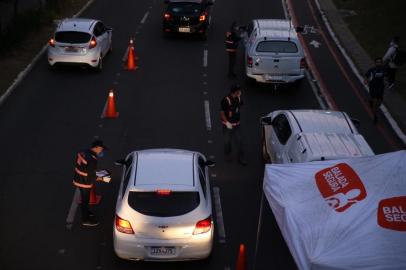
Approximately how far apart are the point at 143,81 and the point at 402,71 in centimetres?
943

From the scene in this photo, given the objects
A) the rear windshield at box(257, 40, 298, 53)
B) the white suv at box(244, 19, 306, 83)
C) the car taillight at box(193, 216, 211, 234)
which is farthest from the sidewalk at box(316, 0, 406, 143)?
the car taillight at box(193, 216, 211, 234)

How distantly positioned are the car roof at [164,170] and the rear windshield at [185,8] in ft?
52.1

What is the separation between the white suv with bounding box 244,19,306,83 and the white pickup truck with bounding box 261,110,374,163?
17.1 feet

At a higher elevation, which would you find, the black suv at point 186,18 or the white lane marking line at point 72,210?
the white lane marking line at point 72,210

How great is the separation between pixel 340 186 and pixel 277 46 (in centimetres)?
1206

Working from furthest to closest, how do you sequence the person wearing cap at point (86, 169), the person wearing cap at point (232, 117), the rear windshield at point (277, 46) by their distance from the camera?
the rear windshield at point (277, 46)
the person wearing cap at point (232, 117)
the person wearing cap at point (86, 169)

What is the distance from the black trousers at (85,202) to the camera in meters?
12.6

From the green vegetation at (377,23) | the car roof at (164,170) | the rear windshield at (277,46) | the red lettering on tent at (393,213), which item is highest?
the red lettering on tent at (393,213)

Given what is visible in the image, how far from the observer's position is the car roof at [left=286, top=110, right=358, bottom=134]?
13742 millimetres

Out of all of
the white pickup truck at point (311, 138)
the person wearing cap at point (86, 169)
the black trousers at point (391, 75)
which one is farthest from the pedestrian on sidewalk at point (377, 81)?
the person wearing cap at point (86, 169)

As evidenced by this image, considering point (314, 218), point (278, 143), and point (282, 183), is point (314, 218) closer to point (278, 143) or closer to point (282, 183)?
point (282, 183)

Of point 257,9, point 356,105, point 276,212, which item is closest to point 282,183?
point 276,212

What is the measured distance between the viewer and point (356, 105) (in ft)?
68.6

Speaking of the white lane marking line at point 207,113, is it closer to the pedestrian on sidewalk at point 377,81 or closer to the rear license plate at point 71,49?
the pedestrian on sidewalk at point 377,81
